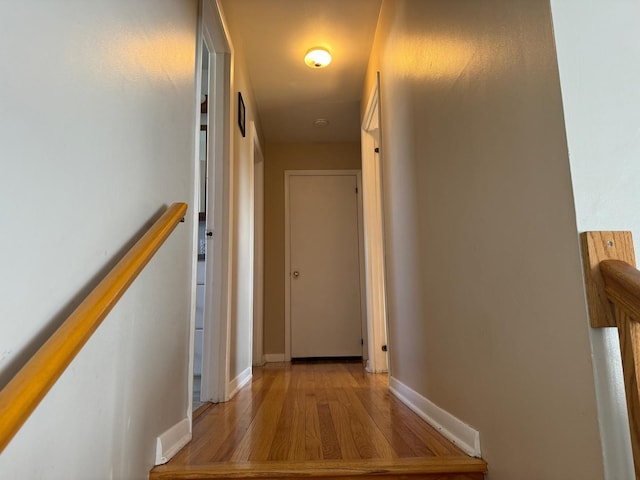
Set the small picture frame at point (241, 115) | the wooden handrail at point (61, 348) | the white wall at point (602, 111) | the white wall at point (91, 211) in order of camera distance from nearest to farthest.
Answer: the wooden handrail at point (61, 348) < the white wall at point (91, 211) < the white wall at point (602, 111) < the small picture frame at point (241, 115)

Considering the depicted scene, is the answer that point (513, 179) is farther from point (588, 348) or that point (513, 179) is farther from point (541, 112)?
point (588, 348)

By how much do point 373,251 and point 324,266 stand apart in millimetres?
1176

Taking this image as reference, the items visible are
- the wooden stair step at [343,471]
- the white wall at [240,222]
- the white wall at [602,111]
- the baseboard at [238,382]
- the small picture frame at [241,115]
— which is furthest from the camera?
the small picture frame at [241,115]

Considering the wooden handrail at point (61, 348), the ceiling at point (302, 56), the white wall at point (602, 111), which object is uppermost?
the ceiling at point (302, 56)

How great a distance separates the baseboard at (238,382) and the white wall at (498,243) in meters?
1.06

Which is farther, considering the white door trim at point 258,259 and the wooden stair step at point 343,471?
the white door trim at point 258,259

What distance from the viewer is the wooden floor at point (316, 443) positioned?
1.27 meters

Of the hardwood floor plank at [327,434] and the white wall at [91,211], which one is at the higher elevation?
the white wall at [91,211]

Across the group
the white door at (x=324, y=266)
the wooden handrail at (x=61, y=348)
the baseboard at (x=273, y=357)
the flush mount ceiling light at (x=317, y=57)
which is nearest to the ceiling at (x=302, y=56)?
the flush mount ceiling light at (x=317, y=57)

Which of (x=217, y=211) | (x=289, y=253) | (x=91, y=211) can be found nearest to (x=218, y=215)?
(x=217, y=211)

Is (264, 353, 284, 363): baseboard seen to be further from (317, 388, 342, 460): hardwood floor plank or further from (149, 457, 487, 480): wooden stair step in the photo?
(149, 457, 487, 480): wooden stair step

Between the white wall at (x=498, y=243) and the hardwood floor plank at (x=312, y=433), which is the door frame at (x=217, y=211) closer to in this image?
the hardwood floor plank at (x=312, y=433)

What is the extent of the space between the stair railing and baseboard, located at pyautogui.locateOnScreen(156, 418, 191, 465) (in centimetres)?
123

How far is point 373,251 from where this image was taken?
3570 millimetres
